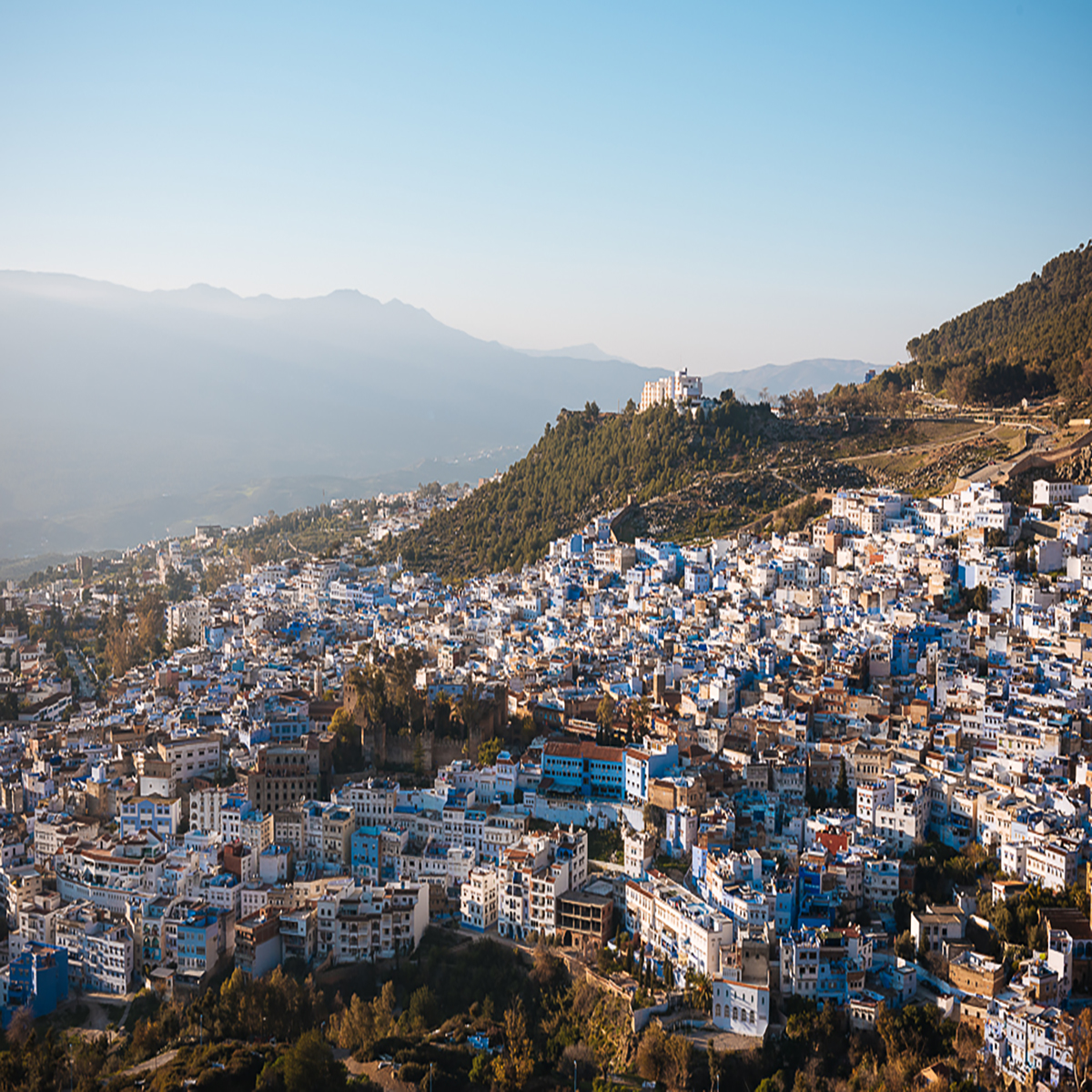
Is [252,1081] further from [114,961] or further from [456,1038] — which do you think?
[114,961]

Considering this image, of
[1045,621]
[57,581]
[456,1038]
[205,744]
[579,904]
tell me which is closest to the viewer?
[456,1038]

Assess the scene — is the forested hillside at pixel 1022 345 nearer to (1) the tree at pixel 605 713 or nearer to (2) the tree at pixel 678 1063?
(1) the tree at pixel 605 713

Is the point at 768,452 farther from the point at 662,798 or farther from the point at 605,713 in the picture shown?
the point at 662,798

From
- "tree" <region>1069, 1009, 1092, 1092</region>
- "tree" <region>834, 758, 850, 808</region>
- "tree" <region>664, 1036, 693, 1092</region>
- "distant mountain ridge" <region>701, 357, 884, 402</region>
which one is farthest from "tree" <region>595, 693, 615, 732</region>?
"distant mountain ridge" <region>701, 357, 884, 402</region>

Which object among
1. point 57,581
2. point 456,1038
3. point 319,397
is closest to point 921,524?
point 456,1038

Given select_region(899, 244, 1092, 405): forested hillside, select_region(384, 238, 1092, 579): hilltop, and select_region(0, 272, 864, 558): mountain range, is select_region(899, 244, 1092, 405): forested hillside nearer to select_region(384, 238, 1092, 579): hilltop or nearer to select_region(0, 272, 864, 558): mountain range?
select_region(384, 238, 1092, 579): hilltop

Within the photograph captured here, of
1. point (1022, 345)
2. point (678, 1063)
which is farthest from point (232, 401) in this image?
point (678, 1063)

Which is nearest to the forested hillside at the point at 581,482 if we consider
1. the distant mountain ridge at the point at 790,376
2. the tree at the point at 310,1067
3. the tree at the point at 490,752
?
the tree at the point at 490,752
